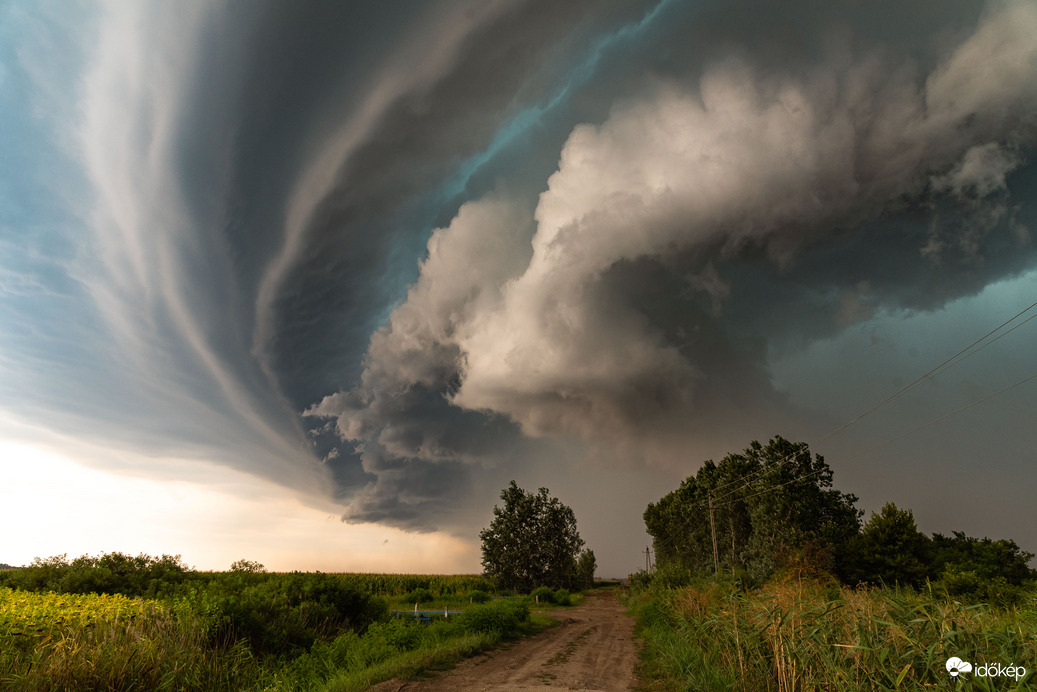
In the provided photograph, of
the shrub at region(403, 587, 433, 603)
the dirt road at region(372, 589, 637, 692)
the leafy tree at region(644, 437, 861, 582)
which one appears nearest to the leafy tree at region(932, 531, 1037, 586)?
the leafy tree at region(644, 437, 861, 582)

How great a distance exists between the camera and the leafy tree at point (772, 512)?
4272cm

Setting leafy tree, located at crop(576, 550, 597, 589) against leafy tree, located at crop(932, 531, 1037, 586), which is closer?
leafy tree, located at crop(932, 531, 1037, 586)

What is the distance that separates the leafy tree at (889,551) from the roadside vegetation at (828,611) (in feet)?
0.32

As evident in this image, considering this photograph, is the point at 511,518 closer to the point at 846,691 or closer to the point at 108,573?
the point at 108,573

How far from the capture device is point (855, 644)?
685 cm

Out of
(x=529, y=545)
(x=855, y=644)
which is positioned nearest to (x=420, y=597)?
(x=529, y=545)

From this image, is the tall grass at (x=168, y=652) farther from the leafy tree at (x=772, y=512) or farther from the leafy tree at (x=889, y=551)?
the leafy tree at (x=889, y=551)

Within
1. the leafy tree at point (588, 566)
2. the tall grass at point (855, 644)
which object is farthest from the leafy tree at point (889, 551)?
the leafy tree at point (588, 566)

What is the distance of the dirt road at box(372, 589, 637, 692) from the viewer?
1208 centimetres

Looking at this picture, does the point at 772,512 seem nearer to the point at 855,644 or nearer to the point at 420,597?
the point at 420,597

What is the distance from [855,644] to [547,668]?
1025 centimetres

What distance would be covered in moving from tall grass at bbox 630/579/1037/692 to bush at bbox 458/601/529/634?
9.18 metres

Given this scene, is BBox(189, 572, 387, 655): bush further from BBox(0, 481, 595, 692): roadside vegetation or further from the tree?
the tree

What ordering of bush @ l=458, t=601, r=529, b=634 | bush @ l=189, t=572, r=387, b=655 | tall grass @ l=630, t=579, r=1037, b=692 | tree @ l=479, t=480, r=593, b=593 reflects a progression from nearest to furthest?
1. tall grass @ l=630, t=579, r=1037, b=692
2. bush @ l=189, t=572, r=387, b=655
3. bush @ l=458, t=601, r=529, b=634
4. tree @ l=479, t=480, r=593, b=593
